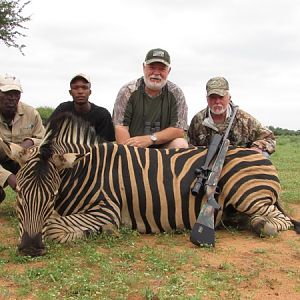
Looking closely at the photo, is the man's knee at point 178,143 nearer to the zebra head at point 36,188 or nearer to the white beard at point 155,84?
the white beard at point 155,84

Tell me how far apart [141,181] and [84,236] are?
82 centimetres

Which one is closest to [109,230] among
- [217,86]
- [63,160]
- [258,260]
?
[63,160]

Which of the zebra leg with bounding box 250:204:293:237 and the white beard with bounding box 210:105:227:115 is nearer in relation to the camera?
the zebra leg with bounding box 250:204:293:237

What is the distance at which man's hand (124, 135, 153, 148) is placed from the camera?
18.4 feet

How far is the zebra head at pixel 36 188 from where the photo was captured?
367 centimetres

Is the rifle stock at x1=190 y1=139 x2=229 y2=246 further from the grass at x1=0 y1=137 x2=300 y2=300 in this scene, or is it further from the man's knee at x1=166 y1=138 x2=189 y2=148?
the man's knee at x1=166 y1=138 x2=189 y2=148

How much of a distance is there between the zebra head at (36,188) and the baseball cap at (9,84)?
173 centimetres

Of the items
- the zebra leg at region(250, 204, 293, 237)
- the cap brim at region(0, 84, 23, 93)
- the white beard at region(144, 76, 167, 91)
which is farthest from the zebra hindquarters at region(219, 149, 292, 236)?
the cap brim at region(0, 84, 23, 93)

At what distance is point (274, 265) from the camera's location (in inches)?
143

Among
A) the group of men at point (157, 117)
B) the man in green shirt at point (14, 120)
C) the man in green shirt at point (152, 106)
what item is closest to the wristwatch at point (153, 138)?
the group of men at point (157, 117)

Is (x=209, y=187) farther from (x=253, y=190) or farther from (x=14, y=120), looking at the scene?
(x=14, y=120)

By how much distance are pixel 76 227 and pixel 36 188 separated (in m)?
0.59

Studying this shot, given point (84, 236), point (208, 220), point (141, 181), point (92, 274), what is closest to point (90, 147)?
point (141, 181)

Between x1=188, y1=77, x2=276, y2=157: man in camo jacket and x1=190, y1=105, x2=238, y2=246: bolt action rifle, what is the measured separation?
0.80 m
